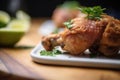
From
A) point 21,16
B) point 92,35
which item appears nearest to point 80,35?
point 92,35

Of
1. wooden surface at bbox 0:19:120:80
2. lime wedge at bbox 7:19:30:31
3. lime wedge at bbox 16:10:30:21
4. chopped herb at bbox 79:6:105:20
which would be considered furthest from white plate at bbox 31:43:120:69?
lime wedge at bbox 16:10:30:21

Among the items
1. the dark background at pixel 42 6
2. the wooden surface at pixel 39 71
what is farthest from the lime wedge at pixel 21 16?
the wooden surface at pixel 39 71

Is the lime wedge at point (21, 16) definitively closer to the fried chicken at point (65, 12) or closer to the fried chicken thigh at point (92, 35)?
the fried chicken at point (65, 12)

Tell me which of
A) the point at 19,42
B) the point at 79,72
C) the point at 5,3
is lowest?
the point at 79,72

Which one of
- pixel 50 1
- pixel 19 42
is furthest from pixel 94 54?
pixel 50 1

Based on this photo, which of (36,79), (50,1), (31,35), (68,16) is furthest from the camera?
(50,1)

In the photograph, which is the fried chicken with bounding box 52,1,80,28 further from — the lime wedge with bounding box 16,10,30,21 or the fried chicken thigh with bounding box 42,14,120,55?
the fried chicken thigh with bounding box 42,14,120,55

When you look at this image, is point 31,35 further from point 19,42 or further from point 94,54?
point 94,54
